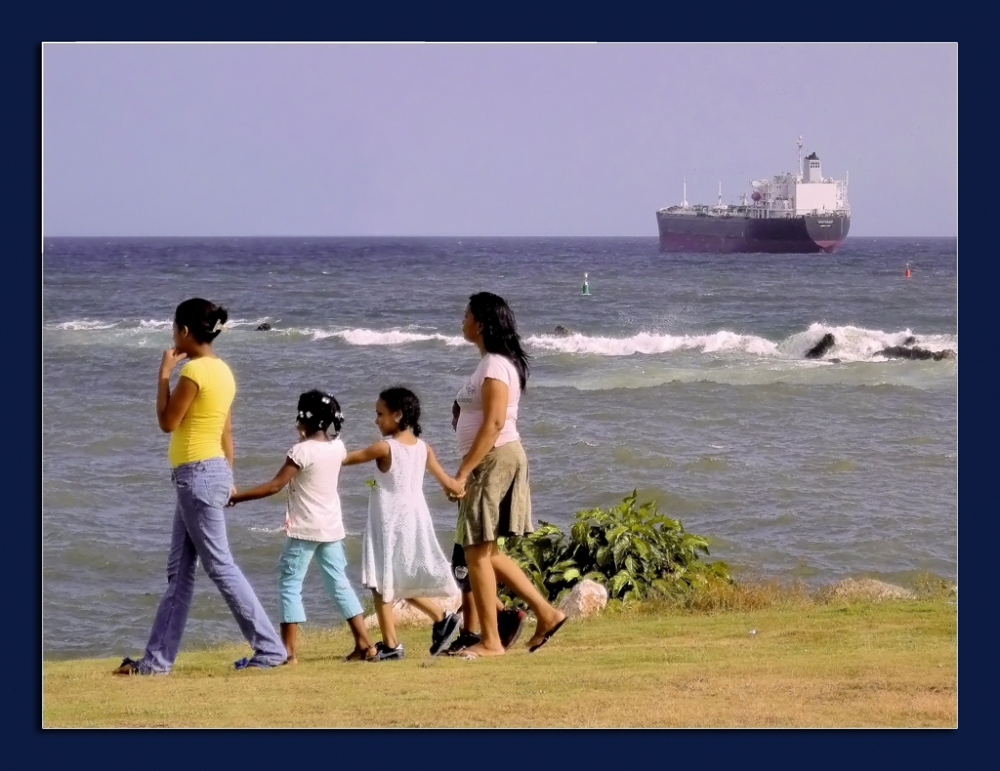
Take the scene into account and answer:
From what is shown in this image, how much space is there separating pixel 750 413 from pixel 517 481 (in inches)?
232

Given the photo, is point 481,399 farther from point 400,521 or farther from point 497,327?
point 400,521

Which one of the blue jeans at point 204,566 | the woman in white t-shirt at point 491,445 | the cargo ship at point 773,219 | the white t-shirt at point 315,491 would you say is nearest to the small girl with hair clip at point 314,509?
the white t-shirt at point 315,491

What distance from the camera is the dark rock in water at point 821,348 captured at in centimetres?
1395

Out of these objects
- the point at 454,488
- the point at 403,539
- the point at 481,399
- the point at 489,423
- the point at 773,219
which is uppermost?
the point at 773,219

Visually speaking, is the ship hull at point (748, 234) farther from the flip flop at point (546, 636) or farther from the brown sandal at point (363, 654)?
the brown sandal at point (363, 654)

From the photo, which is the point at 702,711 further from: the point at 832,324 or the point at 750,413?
the point at 832,324

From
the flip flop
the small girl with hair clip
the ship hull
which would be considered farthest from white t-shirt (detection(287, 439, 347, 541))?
the ship hull

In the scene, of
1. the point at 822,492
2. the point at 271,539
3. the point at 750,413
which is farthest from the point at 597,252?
the point at 271,539

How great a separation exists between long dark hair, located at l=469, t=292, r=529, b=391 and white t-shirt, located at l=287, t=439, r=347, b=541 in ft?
2.80

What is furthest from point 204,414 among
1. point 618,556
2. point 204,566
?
point 618,556

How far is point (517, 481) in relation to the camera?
7688 mm

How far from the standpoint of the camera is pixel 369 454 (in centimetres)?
763

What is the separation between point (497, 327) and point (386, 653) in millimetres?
1684

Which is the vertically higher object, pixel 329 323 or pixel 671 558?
pixel 329 323
